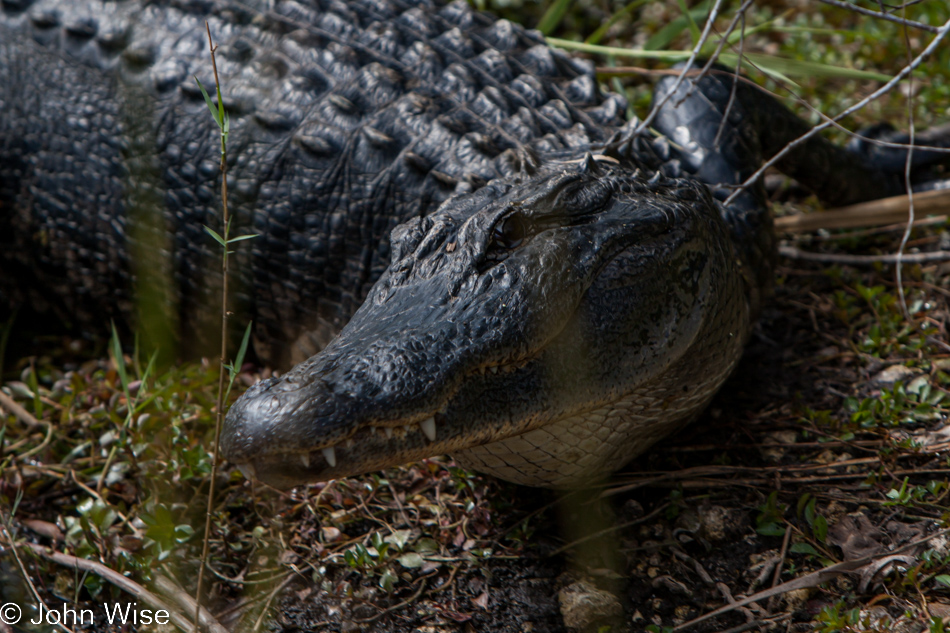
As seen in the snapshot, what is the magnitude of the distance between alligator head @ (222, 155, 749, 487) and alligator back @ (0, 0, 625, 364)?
1.66ft

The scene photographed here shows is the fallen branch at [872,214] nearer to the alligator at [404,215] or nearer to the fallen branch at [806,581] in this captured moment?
the alligator at [404,215]

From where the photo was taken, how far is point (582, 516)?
242 centimetres

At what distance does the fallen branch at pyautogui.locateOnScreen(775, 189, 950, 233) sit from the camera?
3.23m

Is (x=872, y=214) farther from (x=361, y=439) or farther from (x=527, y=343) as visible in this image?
(x=361, y=439)

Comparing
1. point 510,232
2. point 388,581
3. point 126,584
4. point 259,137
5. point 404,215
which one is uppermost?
point 510,232

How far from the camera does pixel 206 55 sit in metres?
3.24

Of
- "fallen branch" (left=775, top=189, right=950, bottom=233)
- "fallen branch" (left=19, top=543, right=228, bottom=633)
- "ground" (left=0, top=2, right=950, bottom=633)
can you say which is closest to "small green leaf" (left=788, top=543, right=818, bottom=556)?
"ground" (left=0, top=2, right=950, bottom=633)

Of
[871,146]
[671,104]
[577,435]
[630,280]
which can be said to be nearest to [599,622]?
[577,435]

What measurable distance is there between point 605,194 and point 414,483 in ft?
3.60

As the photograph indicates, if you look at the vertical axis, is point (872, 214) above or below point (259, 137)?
above

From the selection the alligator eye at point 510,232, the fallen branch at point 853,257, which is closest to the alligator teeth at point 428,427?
the alligator eye at point 510,232

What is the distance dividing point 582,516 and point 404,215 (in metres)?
1.20

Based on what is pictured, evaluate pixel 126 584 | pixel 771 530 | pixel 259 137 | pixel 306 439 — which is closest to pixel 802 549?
pixel 771 530

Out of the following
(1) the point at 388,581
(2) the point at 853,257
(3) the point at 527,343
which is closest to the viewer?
(3) the point at 527,343
